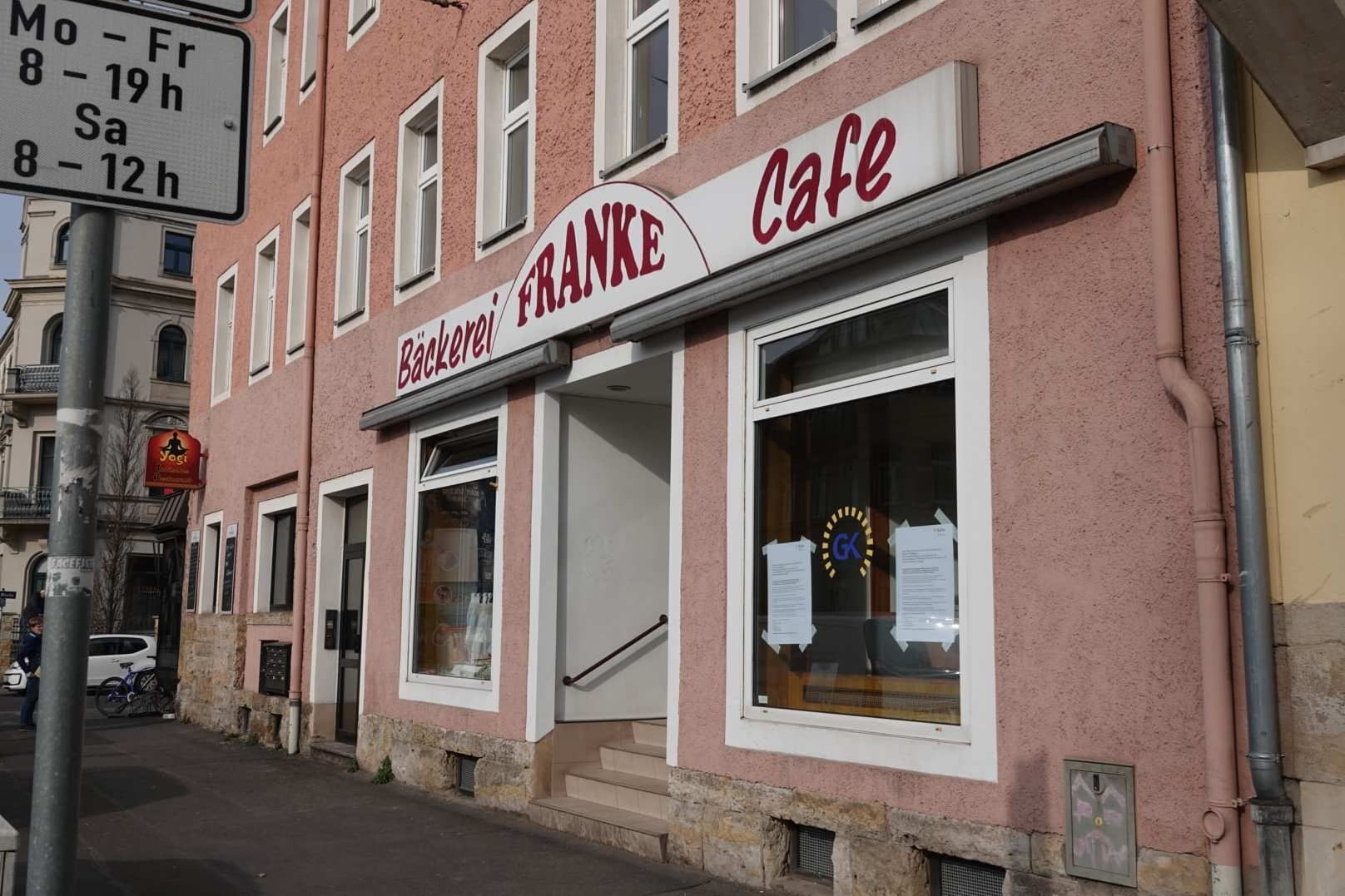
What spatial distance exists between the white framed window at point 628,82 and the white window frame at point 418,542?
217 centimetres

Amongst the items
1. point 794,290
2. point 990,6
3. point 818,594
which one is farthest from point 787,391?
point 990,6

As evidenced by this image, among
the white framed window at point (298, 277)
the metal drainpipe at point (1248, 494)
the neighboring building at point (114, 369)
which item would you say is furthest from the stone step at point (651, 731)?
the neighboring building at point (114, 369)

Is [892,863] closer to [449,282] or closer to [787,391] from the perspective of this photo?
[787,391]

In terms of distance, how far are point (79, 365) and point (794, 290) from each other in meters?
4.98

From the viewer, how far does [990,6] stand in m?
6.32

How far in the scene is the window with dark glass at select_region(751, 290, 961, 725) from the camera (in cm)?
647

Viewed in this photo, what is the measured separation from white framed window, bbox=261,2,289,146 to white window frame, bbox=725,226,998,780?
38.9ft

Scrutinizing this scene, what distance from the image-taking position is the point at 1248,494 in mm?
4922

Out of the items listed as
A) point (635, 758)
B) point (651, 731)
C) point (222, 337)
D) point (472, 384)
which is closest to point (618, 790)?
point (635, 758)

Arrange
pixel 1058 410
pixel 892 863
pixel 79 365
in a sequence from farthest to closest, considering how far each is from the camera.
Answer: pixel 892 863 < pixel 1058 410 < pixel 79 365

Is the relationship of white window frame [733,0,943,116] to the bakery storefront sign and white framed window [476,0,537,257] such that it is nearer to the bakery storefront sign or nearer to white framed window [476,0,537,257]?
the bakery storefront sign

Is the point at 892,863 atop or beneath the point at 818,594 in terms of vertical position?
beneath

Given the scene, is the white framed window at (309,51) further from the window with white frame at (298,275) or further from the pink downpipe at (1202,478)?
the pink downpipe at (1202,478)

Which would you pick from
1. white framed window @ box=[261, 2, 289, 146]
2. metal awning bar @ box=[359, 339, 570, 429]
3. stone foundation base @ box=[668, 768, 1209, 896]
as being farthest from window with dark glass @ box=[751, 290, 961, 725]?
white framed window @ box=[261, 2, 289, 146]
